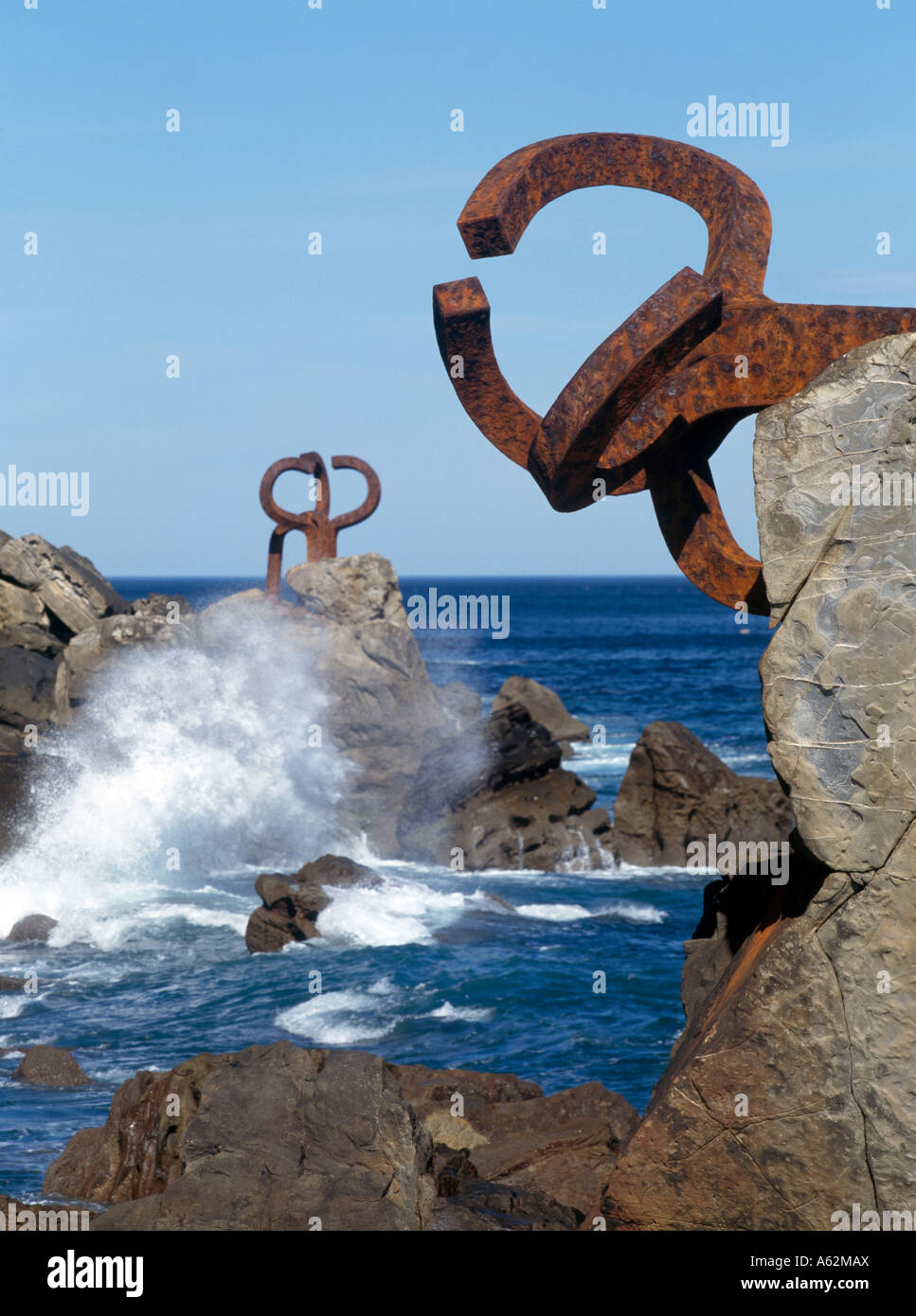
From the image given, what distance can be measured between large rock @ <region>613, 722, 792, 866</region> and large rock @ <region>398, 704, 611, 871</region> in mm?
437

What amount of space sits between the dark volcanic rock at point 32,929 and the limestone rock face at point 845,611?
1049cm

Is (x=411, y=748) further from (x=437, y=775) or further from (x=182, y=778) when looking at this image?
(x=182, y=778)

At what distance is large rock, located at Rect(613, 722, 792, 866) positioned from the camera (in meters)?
15.4

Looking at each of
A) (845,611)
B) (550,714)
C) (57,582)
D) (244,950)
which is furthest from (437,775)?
(550,714)

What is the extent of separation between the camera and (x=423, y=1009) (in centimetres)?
1065

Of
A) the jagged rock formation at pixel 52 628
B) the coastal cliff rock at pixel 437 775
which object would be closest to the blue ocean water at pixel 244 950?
the coastal cliff rock at pixel 437 775

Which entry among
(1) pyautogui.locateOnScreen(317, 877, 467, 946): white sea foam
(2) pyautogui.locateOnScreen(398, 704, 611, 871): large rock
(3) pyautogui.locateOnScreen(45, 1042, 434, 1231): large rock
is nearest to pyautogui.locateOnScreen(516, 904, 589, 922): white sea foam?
(1) pyautogui.locateOnScreen(317, 877, 467, 946): white sea foam

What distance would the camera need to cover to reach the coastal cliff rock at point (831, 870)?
3920mm

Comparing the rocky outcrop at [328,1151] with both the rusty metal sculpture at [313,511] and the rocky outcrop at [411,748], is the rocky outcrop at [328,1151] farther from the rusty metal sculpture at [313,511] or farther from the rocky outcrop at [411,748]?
the rusty metal sculpture at [313,511]

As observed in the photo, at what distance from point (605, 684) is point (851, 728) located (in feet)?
148

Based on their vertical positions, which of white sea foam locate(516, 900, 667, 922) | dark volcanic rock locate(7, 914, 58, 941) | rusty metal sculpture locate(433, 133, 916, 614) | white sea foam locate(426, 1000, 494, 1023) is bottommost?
white sea foam locate(516, 900, 667, 922)

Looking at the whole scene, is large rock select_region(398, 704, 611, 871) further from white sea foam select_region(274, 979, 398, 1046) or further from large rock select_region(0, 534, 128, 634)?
large rock select_region(0, 534, 128, 634)
